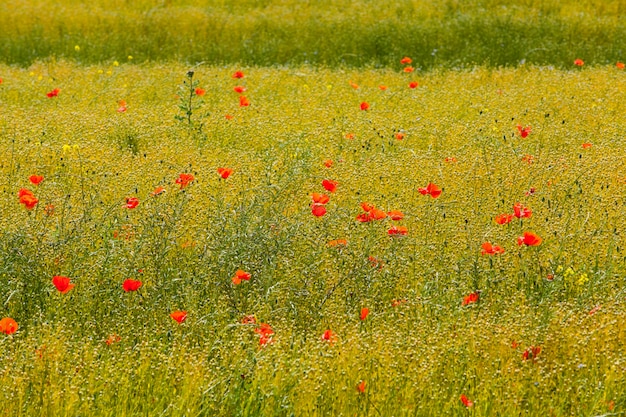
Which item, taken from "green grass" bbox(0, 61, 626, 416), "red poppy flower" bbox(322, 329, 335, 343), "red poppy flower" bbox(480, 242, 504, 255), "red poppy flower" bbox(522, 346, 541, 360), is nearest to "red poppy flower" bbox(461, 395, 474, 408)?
"green grass" bbox(0, 61, 626, 416)

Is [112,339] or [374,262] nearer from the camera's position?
[112,339]

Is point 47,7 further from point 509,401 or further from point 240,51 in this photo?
point 509,401

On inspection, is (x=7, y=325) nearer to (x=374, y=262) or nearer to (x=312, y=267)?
(x=312, y=267)

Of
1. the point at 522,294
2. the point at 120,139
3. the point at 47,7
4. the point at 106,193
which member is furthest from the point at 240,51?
the point at 522,294

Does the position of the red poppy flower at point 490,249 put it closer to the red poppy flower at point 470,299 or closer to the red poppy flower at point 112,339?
the red poppy flower at point 470,299

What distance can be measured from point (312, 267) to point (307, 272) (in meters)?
0.04

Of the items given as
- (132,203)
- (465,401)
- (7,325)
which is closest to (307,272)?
(132,203)

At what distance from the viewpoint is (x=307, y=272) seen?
15.2 feet

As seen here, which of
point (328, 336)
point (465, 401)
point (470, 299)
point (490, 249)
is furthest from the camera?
point (490, 249)

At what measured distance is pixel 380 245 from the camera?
5055 mm

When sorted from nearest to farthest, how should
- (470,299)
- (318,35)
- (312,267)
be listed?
(470,299) < (312,267) < (318,35)

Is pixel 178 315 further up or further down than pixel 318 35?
further up

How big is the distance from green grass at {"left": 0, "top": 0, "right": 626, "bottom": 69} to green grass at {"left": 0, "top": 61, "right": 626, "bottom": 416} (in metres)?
4.56

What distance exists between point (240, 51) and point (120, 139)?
17.4 feet
